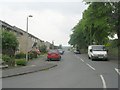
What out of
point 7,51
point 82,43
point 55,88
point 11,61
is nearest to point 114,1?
point 7,51

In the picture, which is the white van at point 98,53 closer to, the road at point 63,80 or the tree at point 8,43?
the tree at point 8,43

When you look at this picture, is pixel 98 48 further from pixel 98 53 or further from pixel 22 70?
pixel 22 70

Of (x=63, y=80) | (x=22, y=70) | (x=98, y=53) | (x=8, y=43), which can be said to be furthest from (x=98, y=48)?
(x=63, y=80)

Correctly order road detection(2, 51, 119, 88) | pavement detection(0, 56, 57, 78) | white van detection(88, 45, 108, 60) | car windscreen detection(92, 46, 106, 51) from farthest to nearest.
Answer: car windscreen detection(92, 46, 106, 51) → white van detection(88, 45, 108, 60) → pavement detection(0, 56, 57, 78) → road detection(2, 51, 119, 88)

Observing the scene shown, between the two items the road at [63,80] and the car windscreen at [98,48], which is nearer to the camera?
the road at [63,80]

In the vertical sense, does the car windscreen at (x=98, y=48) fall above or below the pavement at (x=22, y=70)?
above

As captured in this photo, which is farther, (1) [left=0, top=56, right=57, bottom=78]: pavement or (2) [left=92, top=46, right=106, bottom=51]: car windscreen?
(2) [left=92, top=46, right=106, bottom=51]: car windscreen


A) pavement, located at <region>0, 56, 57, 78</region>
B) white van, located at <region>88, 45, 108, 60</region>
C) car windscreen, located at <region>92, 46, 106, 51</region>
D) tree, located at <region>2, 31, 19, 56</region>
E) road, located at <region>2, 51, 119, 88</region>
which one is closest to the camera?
road, located at <region>2, 51, 119, 88</region>

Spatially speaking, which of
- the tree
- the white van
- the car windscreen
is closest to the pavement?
the tree

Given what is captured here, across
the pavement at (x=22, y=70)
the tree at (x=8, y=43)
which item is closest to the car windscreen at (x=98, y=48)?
the tree at (x=8, y=43)

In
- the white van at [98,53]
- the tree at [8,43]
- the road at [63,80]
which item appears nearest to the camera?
the road at [63,80]

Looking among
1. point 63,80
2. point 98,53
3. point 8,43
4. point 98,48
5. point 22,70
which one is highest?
point 8,43

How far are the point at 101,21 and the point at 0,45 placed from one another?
17230 millimetres

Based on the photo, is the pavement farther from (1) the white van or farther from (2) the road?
(1) the white van
